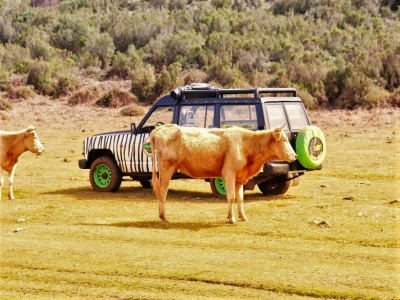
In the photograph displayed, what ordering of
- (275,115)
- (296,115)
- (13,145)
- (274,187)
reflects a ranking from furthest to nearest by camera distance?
(274,187) < (13,145) < (296,115) < (275,115)

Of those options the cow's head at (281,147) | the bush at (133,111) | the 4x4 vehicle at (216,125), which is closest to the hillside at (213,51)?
the bush at (133,111)

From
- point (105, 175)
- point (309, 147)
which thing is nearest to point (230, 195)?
point (309, 147)

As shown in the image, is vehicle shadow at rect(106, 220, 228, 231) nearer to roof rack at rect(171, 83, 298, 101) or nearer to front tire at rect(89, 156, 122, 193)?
roof rack at rect(171, 83, 298, 101)

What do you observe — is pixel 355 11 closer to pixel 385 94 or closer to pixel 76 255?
pixel 385 94

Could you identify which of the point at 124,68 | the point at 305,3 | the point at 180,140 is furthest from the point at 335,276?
the point at 305,3

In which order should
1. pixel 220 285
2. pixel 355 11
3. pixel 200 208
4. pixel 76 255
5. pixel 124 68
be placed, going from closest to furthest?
pixel 220 285, pixel 76 255, pixel 200 208, pixel 124 68, pixel 355 11

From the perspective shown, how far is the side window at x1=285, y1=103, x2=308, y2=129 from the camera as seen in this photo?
17.1 meters

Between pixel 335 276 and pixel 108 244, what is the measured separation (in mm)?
3779

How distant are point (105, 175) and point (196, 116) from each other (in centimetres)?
292

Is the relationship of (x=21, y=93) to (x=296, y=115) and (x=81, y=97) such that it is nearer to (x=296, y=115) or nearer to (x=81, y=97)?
(x=81, y=97)

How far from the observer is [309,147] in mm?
16438

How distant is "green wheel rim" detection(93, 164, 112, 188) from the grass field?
39cm

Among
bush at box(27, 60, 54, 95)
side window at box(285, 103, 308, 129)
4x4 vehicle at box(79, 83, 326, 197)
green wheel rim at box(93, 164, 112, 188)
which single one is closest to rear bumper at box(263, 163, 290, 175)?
4x4 vehicle at box(79, 83, 326, 197)

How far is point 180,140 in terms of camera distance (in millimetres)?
14523
